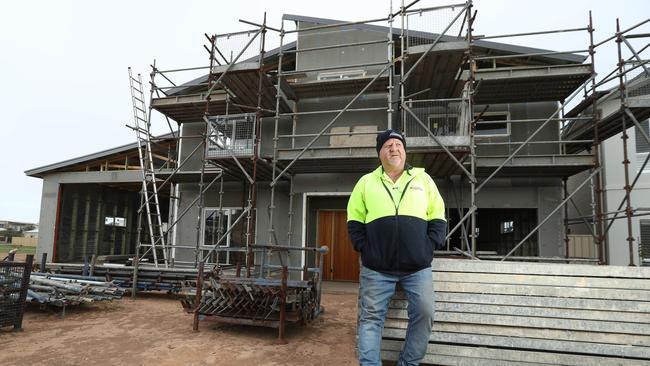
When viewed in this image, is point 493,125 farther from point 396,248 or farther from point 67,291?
point 67,291

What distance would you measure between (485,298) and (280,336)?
10.1ft

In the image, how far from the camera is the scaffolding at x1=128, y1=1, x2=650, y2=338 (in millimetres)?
8453

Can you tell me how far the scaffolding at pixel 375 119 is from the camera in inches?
333

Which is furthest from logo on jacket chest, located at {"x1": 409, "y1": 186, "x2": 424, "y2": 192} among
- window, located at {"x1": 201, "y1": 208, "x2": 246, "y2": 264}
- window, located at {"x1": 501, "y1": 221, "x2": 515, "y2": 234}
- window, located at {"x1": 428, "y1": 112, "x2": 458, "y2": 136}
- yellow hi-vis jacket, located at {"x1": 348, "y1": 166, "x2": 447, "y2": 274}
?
window, located at {"x1": 501, "y1": 221, "x2": 515, "y2": 234}

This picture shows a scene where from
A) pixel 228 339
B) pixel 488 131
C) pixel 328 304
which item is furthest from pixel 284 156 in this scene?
pixel 488 131

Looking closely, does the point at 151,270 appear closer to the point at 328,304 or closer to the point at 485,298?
Answer: the point at 328,304

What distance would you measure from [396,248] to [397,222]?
212 mm

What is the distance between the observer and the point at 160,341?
575 cm

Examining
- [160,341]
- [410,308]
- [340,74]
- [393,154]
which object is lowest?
[160,341]

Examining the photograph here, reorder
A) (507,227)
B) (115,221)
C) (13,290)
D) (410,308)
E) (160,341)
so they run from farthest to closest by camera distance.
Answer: (115,221) → (507,227) → (13,290) → (160,341) → (410,308)

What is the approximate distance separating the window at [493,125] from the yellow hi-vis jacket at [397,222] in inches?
333

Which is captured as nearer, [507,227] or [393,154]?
[393,154]

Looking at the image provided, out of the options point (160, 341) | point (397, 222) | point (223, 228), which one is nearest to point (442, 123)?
point (223, 228)

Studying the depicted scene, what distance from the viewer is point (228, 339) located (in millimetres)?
5859
